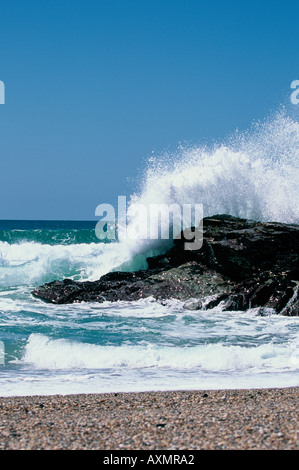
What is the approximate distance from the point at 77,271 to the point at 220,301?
682cm

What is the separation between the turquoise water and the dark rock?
1.09ft

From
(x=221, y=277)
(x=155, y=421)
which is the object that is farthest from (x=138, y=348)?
(x=221, y=277)

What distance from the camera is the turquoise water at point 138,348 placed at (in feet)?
17.9

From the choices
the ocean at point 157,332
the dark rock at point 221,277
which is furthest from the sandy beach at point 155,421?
the dark rock at point 221,277

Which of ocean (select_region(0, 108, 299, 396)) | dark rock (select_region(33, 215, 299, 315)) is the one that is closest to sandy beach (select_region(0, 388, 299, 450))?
ocean (select_region(0, 108, 299, 396))

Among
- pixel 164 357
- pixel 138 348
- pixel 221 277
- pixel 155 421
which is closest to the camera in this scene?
pixel 155 421

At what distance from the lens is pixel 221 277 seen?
10.6 metres

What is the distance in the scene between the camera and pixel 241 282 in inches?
404

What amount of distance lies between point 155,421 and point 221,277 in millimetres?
7114

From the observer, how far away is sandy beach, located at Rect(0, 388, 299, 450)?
3207 millimetres

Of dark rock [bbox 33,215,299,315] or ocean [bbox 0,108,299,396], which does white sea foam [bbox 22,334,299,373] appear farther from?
dark rock [bbox 33,215,299,315]

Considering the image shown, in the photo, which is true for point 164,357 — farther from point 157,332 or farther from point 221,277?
point 221,277
